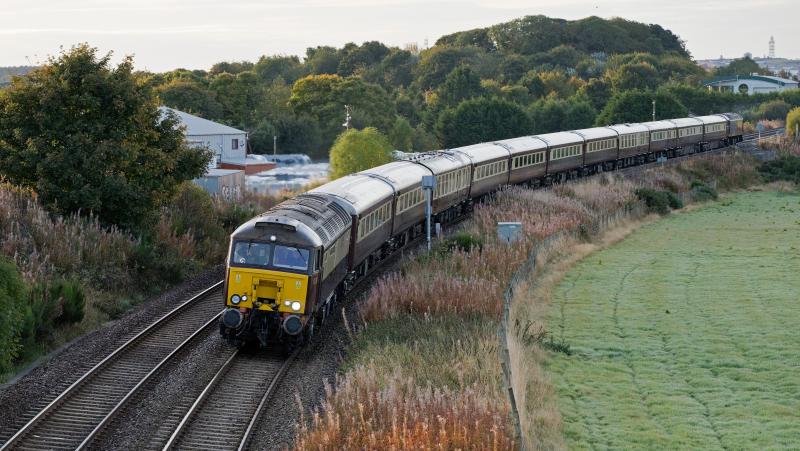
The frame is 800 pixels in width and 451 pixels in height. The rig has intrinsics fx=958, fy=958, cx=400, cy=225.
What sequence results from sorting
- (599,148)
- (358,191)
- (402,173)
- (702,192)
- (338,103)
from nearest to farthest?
1. (358,191)
2. (402,173)
3. (702,192)
4. (599,148)
5. (338,103)

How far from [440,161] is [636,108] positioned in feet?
216

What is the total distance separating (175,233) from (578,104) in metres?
83.7

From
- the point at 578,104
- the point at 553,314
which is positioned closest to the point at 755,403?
the point at 553,314

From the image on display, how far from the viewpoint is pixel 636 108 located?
99.4m

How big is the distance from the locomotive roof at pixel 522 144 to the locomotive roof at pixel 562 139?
75 cm

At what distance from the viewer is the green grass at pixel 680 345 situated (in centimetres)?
1802

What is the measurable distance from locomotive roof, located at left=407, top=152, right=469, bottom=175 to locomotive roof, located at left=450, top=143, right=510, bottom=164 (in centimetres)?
134

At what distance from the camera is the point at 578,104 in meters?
109

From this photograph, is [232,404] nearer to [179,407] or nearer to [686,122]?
[179,407]

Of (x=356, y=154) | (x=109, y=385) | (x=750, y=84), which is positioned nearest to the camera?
(x=109, y=385)

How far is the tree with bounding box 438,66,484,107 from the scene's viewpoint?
120500 mm

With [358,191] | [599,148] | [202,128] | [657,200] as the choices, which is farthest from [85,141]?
[202,128]

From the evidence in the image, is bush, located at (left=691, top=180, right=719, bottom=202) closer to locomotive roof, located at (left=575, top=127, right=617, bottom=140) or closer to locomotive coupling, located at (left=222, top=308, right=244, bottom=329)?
locomotive roof, located at (left=575, top=127, right=617, bottom=140)

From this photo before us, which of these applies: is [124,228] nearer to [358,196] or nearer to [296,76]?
[358,196]
